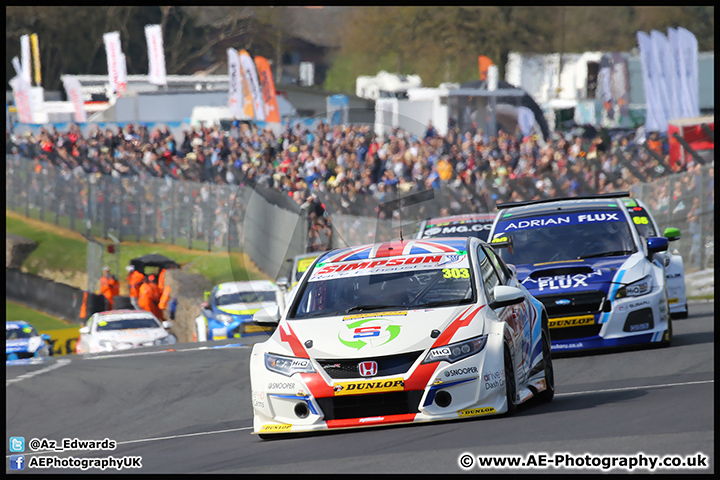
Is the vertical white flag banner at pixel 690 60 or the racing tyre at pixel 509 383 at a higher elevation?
the vertical white flag banner at pixel 690 60

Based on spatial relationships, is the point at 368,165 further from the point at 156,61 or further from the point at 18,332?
the point at 156,61

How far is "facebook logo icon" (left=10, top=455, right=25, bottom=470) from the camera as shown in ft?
27.9

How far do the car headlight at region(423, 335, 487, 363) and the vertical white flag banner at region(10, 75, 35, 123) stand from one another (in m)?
46.0

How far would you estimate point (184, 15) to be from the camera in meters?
74.4

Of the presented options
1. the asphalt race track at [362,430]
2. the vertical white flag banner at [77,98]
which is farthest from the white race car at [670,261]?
the vertical white flag banner at [77,98]

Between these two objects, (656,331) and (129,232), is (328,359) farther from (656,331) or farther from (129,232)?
(129,232)

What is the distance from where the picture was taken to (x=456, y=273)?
28.0 feet

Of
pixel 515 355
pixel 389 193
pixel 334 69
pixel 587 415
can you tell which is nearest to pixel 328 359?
pixel 515 355

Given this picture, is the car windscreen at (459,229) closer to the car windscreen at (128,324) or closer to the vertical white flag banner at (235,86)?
the car windscreen at (128,324)

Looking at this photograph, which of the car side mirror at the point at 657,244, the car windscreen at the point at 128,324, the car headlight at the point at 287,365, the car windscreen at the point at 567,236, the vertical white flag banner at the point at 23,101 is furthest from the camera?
the vertical white flag banner at the point at 23,101

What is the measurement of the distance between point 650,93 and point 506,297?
1159 inches

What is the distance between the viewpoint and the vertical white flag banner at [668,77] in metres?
36.2

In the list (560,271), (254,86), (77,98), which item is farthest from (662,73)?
(560,271)

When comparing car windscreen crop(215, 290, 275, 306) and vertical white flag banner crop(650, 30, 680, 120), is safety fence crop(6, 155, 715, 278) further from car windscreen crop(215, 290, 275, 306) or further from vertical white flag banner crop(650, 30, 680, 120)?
vertical white flag banner crop(650, 30, 680, 120)
